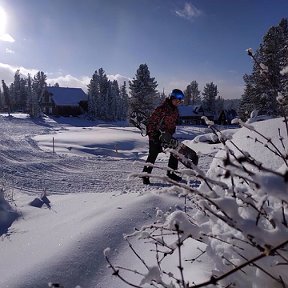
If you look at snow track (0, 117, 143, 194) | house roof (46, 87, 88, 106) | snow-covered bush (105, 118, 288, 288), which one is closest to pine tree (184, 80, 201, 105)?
house roof (46, 87, 88, 106)

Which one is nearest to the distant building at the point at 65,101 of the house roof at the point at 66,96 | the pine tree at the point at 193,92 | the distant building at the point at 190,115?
the house roof at the point at 66,96

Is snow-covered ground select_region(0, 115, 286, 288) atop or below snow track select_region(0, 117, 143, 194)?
atop

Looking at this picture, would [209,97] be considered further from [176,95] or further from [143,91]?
[176,95]

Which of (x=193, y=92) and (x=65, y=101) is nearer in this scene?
(x=65, y=101)

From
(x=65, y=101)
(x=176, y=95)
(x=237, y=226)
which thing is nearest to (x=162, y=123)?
(x=176, y=95)

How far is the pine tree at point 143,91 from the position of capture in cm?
4562

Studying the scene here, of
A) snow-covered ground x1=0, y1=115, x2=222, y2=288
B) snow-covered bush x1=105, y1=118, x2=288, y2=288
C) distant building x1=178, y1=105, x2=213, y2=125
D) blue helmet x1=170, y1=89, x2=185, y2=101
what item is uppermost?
blue helmet x1=170, y1=89, x2=185, y2=101

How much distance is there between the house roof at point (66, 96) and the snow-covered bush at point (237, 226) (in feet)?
241

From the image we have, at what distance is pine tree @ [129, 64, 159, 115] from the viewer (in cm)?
4562

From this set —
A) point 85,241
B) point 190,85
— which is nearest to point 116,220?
point 85,241

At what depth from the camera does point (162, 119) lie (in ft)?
22.6

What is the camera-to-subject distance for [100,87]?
81.5 metres

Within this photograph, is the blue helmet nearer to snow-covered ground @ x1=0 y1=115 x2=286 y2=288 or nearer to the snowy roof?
snow-covered ground @ x1=0 y1=115 x2=286 y2=288

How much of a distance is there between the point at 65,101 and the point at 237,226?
248ft
